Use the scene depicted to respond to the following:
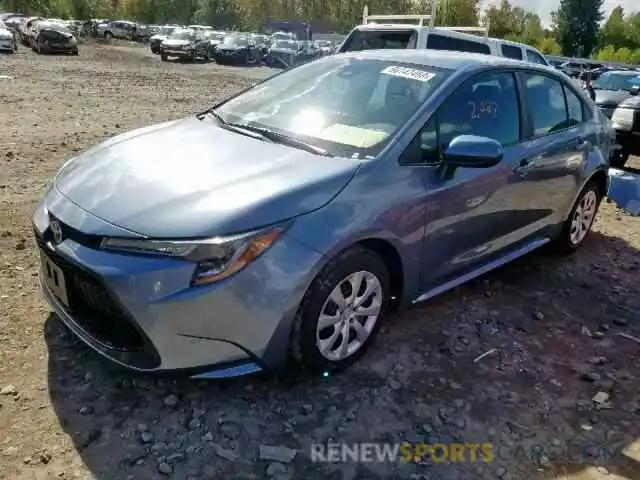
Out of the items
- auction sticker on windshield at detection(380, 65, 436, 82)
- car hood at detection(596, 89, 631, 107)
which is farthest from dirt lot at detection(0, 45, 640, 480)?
car hood at detection(596, 89, 631, 107)

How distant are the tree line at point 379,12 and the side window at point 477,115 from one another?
Result: 173ft

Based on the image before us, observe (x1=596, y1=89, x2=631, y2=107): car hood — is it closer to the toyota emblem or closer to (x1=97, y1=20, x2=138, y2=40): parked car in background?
the toyota emblem

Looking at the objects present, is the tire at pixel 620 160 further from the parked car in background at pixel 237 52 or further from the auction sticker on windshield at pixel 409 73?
the parked car in background at pixel 237 52

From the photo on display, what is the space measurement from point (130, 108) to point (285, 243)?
9772 mm

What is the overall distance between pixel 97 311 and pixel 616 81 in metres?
13.3

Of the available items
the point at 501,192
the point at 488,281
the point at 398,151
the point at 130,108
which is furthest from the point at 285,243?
the point at 130,108

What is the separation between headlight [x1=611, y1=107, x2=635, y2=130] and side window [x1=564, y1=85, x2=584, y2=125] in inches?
176

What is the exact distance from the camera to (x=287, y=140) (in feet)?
10.8

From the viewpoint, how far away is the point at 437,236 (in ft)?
11.1

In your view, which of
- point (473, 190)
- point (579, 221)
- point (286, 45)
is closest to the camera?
point (473, 190)

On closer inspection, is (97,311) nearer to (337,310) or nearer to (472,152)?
(337,310)

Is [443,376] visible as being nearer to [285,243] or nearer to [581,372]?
[581,372]

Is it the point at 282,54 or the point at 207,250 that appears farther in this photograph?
the point at 282,54

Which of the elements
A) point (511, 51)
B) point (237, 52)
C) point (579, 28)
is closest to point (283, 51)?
point (237, 52)
